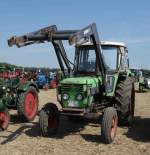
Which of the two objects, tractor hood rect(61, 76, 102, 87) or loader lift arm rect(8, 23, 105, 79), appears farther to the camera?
tractor hood rect(61, 76, 102, 87)

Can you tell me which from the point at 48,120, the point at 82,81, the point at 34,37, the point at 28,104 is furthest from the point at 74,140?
the point at 28,104

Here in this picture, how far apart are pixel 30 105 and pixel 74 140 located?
321cm

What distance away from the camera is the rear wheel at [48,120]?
9.48 m

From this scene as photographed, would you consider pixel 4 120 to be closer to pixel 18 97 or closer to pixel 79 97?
pixel 18 97

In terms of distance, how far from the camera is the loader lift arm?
30.0 feet

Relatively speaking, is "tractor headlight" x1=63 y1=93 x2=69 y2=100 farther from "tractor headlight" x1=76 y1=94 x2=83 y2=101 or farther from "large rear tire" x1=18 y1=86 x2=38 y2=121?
"large rear tire" x1=18 y1=86 x2=38 y2=121

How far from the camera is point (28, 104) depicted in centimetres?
1193

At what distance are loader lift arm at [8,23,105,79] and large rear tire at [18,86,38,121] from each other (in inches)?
67.1

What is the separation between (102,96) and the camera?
10.5 metres

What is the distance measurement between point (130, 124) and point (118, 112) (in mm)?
766

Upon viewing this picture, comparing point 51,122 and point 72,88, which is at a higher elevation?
point 72,88

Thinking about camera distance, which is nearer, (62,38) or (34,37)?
(62,38)

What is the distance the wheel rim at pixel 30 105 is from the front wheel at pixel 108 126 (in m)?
3.13

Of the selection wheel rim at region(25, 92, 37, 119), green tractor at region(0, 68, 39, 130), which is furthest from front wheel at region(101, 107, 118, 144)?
wheel rim at region(25, 92, 37, 119)
